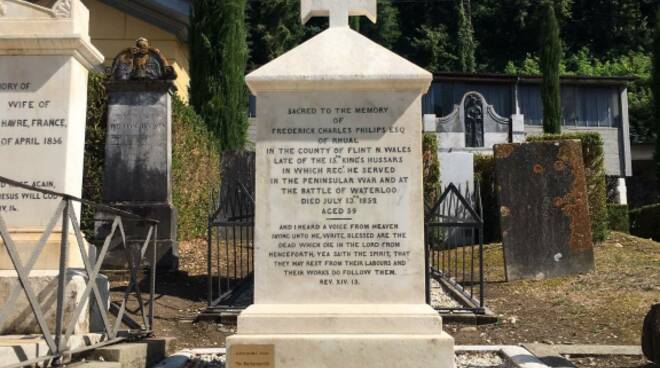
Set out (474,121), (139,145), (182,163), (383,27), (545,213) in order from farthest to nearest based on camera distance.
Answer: (383,27) < (474,121) < (182,163) < (139,145) < (545,213)

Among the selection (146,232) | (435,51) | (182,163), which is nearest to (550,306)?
(146,232)

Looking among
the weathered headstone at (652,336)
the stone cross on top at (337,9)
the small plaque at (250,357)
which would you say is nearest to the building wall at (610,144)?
the weathered headstone at (652,336)

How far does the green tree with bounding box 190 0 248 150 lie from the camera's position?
18844 millimetres

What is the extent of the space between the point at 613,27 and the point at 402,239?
48.4 m

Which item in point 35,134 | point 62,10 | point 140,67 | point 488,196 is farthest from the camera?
point 488,196

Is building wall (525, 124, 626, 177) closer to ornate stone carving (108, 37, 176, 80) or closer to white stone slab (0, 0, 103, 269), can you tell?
ornate stone carving (108, 37, 176, 80)

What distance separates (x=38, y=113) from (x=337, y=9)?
285 cm

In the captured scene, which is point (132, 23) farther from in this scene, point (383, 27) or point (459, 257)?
point (383, 27)

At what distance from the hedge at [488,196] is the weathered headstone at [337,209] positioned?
1152 cm

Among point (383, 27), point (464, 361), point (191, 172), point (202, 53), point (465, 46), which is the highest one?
point (383, 27)

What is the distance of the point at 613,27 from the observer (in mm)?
48000

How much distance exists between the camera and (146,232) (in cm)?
1162

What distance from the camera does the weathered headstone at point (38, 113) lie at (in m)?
6.10

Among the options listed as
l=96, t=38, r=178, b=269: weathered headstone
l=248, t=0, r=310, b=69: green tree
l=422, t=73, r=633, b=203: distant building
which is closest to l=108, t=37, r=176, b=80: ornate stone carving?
l=96, t=38, r=178, b=269: weathered headstone
